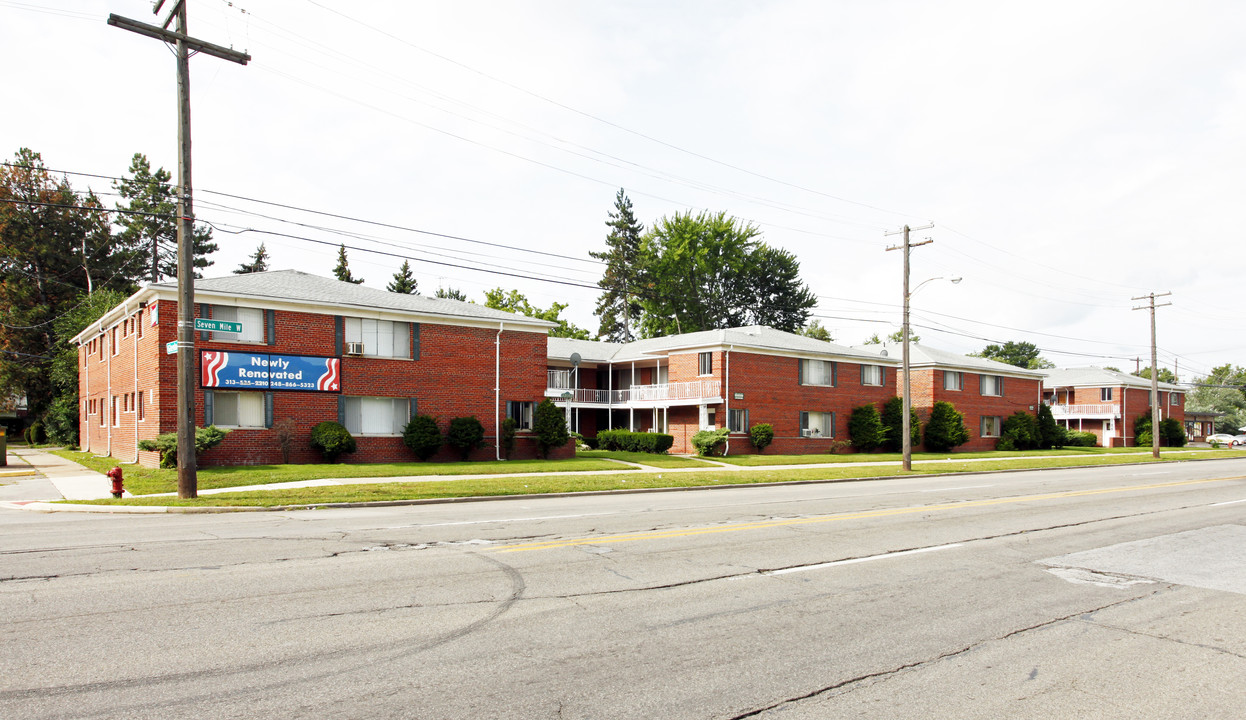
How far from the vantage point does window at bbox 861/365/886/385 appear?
144 feet

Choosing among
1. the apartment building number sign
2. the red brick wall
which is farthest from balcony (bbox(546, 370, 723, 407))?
the apartment building number sign

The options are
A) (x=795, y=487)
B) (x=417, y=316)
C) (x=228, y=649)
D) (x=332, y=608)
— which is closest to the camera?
(x=228, y=649)

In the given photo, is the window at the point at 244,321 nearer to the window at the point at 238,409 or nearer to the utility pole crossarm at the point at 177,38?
the window at the point at 238,409

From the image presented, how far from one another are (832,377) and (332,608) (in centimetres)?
3808

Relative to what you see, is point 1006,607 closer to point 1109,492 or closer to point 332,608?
point 332,608

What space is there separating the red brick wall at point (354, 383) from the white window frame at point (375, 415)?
1.15ft

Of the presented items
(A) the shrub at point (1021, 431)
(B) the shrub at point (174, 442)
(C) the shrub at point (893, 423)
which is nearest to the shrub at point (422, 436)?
(B) the shrub at point (174, 442)

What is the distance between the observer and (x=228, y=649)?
5.63m

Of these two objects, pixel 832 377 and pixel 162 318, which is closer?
pixel 162 318

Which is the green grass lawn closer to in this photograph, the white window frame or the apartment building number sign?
the white window frame

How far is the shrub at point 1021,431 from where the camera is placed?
49906 millimetres

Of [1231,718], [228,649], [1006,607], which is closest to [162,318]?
[228,649]

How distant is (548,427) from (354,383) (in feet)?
24.7

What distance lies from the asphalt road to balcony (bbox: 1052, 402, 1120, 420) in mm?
56577
